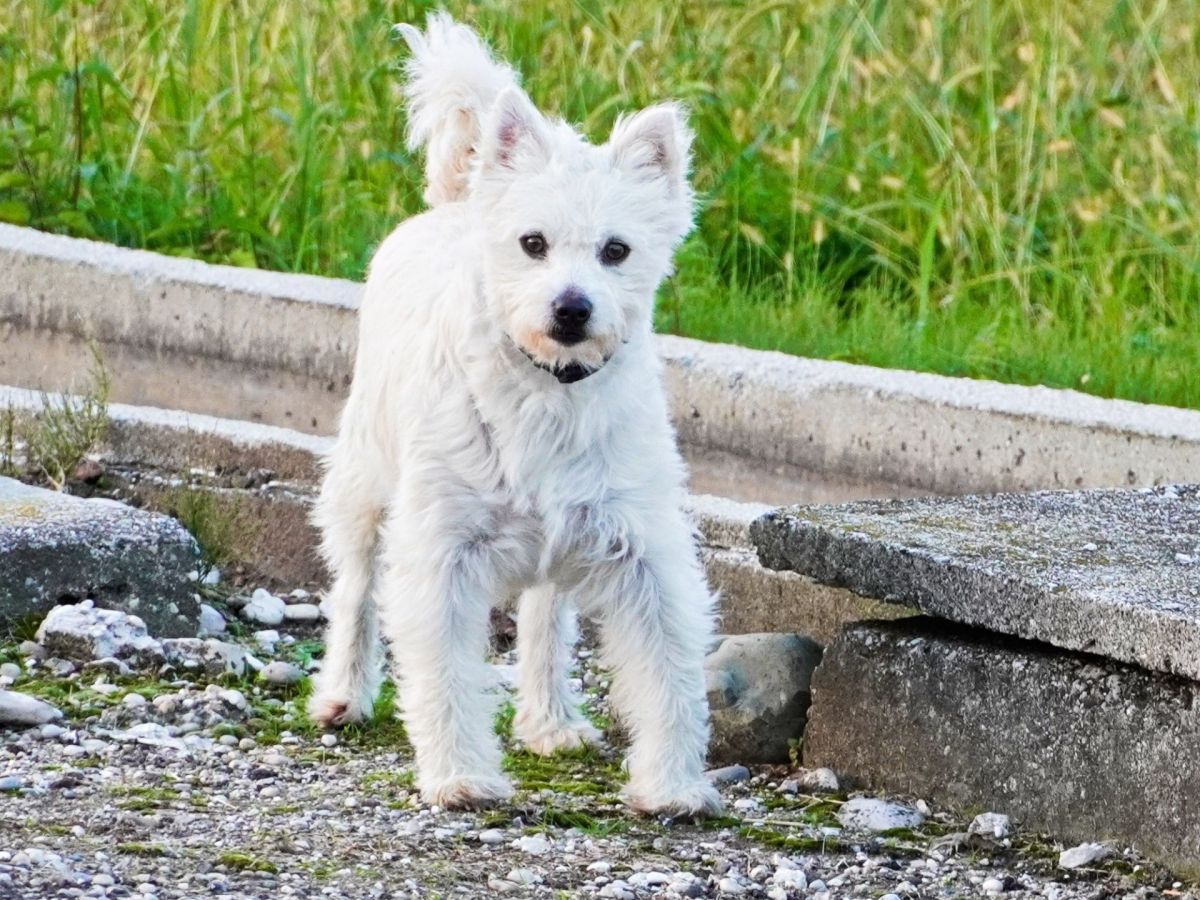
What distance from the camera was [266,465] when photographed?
605 cm

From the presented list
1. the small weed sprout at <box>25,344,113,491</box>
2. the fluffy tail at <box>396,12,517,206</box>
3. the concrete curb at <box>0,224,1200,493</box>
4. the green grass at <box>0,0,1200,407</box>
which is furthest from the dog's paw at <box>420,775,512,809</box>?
the green grass at <box>0,0,1200,407</box>

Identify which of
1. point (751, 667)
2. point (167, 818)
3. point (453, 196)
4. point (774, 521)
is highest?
point (453, 196)

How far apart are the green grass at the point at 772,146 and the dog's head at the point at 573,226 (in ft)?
8.31

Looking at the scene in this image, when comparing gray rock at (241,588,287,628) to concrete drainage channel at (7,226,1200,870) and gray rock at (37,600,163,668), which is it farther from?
gray rock at (37,600,163,668)

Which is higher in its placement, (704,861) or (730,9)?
(730,9)

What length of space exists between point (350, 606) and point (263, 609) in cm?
67

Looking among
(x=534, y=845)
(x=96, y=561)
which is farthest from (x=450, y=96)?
(x=534, y=845)

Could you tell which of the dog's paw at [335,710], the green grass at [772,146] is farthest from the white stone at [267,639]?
the green grass at [772,146]

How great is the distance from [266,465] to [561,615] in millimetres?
1440

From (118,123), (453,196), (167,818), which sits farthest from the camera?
(118,123)

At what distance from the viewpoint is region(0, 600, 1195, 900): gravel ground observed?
3814 mm

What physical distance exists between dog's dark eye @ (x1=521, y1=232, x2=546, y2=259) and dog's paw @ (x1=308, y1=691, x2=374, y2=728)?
1.19 metres

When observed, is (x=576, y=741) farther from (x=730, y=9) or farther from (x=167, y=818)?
(x=730, y=9)

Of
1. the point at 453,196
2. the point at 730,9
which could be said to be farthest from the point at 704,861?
the point at 730,9
